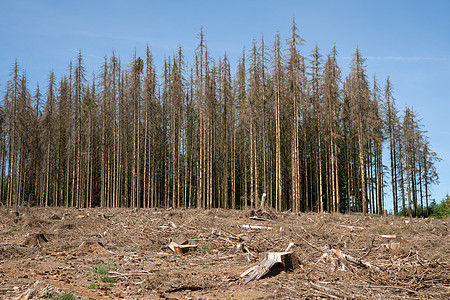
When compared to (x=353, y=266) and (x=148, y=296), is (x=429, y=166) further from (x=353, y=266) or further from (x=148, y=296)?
(x=148, y=296)

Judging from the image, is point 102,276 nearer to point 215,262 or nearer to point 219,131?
point 215,262

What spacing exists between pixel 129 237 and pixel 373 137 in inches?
778

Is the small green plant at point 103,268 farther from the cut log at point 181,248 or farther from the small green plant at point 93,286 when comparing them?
the cut log at point 181,248

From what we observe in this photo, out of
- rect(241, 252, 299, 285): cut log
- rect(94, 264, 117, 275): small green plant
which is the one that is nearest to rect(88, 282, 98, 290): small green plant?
rect(94, 264, 117, 275): small green plant

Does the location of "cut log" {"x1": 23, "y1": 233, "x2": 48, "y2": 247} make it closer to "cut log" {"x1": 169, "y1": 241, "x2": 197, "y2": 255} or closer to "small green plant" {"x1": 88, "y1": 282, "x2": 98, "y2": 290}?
"cut log" {"x1": 169, "y1": 241, "x2": 197, "y2": 255}

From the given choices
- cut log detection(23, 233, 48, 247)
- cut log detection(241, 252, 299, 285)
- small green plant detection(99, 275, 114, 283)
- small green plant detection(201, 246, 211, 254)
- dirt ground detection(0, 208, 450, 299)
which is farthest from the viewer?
cut log detection(23, 233, 48, 247)

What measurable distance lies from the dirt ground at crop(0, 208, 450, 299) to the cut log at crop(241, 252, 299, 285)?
0.35 ft

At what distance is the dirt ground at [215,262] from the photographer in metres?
5.86

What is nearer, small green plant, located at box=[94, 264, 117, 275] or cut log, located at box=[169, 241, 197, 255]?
small green plant, located at box=[94, 264, 117, 275]

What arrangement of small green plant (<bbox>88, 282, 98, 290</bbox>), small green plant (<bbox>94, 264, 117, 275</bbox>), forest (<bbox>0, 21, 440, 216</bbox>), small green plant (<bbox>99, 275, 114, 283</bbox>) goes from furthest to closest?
1. forest (<bbox>0, 21, 440, 216</bbox>)
2. small green plant (<bbox>94, 264, 117, 275</bbox>)
3. small green plant (<bbox>99, 275, 114, 283</bbox>)
4. small green plant (<bbox>88, 282, 98, 290</bbox>)

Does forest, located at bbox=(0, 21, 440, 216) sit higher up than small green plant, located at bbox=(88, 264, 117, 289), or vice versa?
forest, located at bbox=(0, 21, 440, 216)

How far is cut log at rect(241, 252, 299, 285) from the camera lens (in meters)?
6.49

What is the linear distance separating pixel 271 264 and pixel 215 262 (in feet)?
6.36

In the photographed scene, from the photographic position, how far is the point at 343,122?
2622cm
